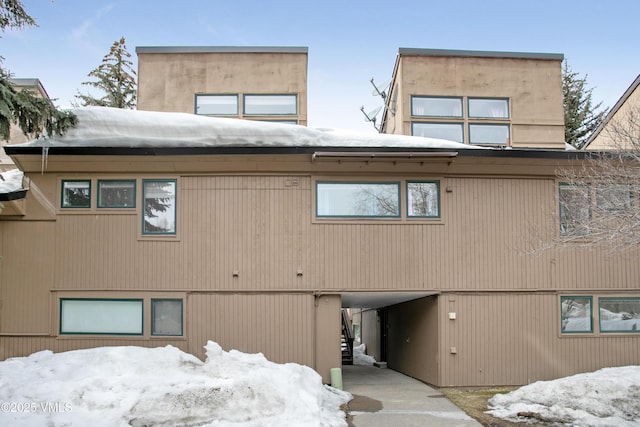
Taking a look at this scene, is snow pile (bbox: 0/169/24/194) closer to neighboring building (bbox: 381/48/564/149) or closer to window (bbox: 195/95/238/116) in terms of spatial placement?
window (bbox: 195/95/238/116)

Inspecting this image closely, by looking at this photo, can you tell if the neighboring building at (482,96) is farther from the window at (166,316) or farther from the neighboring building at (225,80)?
the window at (166,316)

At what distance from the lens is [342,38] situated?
70.5 ft

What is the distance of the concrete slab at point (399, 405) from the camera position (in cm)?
896

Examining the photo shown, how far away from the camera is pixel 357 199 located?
1173 cm

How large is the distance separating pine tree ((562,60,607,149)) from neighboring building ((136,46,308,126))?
69.2 ft

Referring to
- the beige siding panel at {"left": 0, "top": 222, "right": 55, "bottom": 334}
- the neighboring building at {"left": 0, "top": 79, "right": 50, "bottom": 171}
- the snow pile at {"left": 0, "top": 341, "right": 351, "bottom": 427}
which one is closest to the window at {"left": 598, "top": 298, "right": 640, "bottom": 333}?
the snow pile at {"left": 0, "top": 341, "right": 351, "bottom": 427}

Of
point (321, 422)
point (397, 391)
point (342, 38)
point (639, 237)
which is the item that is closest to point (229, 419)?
point (321, 422)

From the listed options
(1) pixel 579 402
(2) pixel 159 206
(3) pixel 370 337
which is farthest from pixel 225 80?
(1) pixel 579 402

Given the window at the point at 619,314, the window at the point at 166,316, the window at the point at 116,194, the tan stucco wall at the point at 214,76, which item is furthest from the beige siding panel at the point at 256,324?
the window at the point at 619,314

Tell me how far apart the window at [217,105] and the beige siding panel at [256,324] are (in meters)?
5.64

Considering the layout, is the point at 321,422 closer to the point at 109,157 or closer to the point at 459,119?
the point at 109,157

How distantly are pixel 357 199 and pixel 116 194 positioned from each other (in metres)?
4.86

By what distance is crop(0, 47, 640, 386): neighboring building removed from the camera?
11344 millimetres

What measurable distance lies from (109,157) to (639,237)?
30.8 ft
